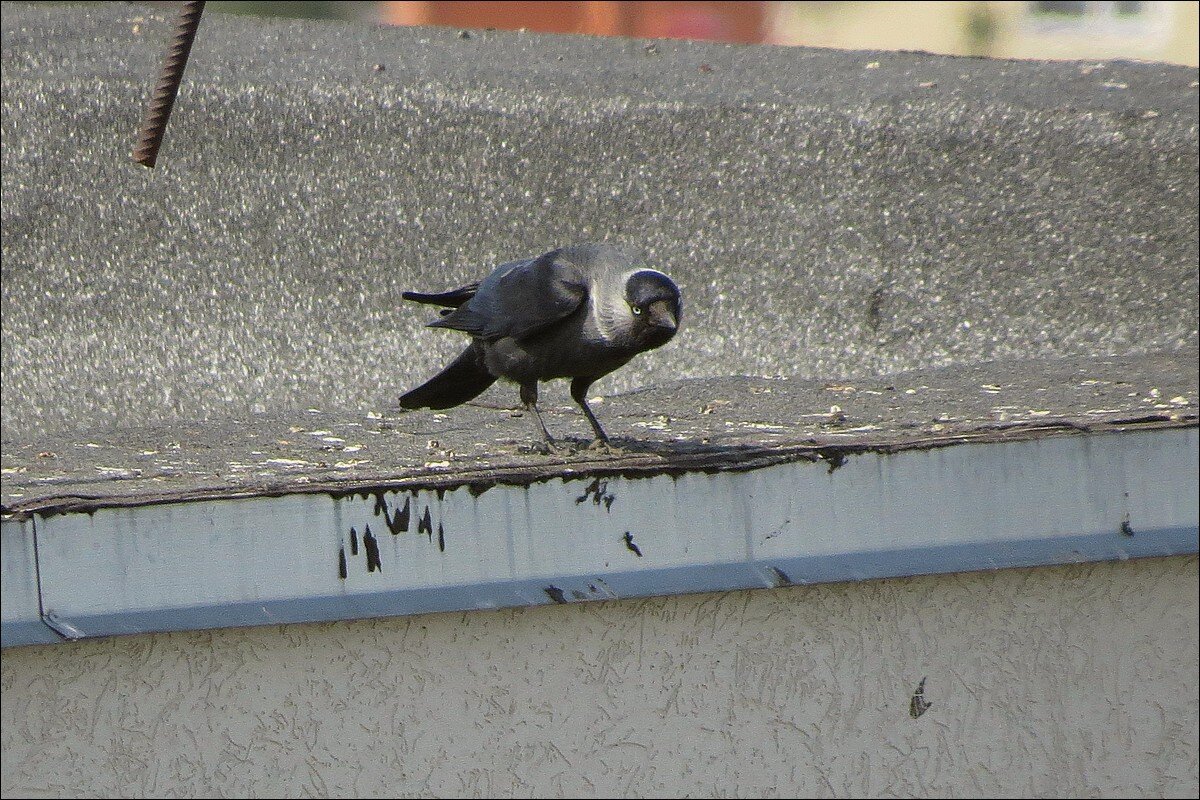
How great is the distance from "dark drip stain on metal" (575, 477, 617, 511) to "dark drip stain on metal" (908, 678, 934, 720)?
724 millimetres

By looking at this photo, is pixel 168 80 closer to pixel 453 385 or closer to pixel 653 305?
pixel 653 305

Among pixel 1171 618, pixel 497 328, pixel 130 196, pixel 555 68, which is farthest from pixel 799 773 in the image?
pixel 555 68

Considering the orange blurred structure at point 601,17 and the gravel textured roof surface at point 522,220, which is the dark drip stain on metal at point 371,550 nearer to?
the gravel textured roof surface at point 522,220

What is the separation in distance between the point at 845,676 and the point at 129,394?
3644 mm

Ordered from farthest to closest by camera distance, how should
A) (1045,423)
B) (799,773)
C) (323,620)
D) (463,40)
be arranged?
(463,40)
(1045,423)
(799,773)
(323,620)

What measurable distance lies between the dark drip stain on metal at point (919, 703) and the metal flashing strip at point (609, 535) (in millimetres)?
276

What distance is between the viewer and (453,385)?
4234 millimetres

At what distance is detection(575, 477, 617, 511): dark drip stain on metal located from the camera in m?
2.41

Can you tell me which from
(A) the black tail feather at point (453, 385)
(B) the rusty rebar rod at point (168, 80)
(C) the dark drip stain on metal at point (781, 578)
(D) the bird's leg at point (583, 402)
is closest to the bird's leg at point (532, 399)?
(D) the bird's leg at point (583, 402)

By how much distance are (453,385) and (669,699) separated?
1845mm

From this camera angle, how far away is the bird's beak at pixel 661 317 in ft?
11.1

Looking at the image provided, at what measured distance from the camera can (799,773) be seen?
2.62 meters

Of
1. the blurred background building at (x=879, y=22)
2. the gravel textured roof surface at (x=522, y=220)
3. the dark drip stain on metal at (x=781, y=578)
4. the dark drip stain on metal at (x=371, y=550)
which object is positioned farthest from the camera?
the blurred background building at (x=879, y=22)

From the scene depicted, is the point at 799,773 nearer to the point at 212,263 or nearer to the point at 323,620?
the point at 323,620
